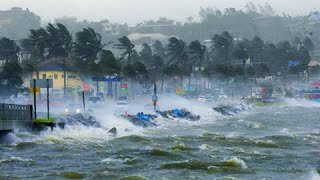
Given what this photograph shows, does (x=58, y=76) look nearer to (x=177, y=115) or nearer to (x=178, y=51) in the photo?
(x=178, y=51)

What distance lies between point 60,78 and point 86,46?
25.7 ft

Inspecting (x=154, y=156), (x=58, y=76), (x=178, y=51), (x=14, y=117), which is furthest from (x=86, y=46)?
(x=154, y=156)

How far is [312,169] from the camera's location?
3791 centimetres

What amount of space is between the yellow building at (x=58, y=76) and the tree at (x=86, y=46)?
3843mm

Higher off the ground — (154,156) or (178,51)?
(178,51)

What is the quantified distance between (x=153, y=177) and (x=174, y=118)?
2178 inches

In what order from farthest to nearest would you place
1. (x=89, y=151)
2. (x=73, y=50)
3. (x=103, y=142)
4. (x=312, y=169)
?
(x=73, y=50) < (x=103, y=142) < (x=89, y=151) < (x=312, y=169)

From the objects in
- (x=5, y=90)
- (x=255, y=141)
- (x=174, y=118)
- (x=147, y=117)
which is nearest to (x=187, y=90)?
(x=5, y=90)

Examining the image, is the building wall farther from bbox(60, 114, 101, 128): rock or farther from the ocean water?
the ocean water

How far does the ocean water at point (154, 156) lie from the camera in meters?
35.8

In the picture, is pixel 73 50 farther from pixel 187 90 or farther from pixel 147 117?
pixel 147 117

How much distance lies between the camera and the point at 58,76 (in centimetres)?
14588

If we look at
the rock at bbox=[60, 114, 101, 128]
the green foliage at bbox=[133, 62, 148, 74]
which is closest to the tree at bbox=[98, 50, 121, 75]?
the green foliage at bbox=[133, 62, 148, 74]

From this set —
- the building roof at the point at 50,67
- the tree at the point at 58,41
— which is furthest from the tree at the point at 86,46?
the building roof at the point at 50,67
